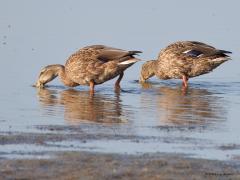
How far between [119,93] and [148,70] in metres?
3.19

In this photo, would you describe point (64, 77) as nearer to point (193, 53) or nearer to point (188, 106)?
point (193, 53)

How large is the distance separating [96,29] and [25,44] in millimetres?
2837

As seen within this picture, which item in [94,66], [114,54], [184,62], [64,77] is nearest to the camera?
[114,54]

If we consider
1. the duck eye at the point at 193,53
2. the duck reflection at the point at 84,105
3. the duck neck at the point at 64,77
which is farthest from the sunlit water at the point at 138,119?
the duck eye at the point at 193,53

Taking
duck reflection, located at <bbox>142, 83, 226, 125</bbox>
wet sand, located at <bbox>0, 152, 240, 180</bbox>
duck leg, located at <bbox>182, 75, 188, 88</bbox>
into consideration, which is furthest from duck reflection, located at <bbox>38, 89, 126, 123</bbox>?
wet sand, located at <bbox>0, 152, 240, 180</bbox>

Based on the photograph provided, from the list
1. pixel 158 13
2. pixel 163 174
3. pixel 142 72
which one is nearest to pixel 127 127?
pixel 163 174

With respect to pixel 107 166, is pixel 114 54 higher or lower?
lower

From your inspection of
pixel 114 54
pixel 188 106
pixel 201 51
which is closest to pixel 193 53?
pixel 201 51

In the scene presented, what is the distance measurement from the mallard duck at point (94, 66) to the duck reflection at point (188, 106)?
0.95m

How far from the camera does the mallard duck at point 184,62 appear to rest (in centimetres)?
1923

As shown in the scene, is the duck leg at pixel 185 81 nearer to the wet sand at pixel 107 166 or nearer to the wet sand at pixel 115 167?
the wet sand at pixel 107 166

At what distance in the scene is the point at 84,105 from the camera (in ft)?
49.8

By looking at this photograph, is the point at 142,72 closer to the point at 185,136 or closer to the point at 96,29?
the point at 96,29

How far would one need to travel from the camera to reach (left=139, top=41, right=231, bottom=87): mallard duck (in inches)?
757
